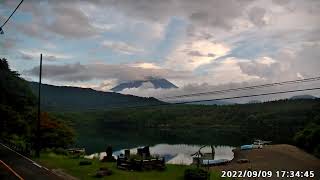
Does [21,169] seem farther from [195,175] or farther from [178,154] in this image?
[178,154]

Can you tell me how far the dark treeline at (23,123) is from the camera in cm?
6412

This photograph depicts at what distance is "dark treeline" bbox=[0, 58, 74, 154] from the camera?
64.1 m

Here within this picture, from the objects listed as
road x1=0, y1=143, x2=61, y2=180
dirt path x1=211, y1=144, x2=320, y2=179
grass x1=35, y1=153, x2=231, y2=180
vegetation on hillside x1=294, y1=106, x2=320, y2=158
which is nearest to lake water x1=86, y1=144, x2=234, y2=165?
dirt path x1=211, y1=144, x2=320, y2=179

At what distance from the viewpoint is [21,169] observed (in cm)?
4031

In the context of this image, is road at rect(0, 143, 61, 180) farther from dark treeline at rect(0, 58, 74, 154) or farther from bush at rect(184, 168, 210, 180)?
bush at rect(184, 168, 210, 180)

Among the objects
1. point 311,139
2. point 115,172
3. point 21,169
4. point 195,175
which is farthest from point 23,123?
point 311,139

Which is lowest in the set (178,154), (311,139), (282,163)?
(178,154)

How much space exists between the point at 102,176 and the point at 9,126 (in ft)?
131

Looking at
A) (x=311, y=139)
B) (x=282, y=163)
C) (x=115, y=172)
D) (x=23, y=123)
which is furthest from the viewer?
(x=311, y=139)

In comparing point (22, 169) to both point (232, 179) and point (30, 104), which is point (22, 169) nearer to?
point (232, 179)

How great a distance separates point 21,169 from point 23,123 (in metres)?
30.1

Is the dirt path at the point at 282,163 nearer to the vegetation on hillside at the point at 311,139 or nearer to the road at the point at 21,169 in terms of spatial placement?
the vegetation on hillside at the point at 311,139

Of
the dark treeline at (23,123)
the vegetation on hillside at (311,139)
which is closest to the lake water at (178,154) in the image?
the dark treeline at (23,123)

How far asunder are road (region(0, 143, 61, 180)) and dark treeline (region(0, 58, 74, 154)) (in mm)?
9010
